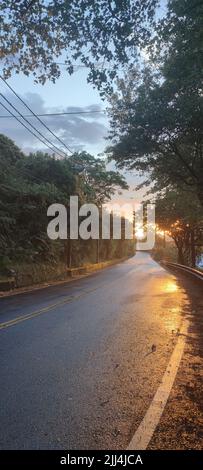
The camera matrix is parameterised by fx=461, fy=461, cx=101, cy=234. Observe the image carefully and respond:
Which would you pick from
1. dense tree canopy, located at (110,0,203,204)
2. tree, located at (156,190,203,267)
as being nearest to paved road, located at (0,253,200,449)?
dense tree canopy, located at (110,0,203,204)

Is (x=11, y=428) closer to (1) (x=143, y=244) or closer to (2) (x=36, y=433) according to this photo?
(2) (x=36, y=433)

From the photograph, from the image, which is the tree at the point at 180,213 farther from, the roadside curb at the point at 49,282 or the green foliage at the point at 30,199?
the roadside curb at the point at 49,282

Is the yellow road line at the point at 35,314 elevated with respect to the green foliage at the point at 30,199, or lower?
lower

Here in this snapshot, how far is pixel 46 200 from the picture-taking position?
30.5 m

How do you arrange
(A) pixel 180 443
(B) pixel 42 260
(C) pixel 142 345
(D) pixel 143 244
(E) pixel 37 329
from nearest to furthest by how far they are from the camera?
(A) pixel 180 443
(C) pixel 142 345
(E) pixel 37 329
(B) pixel 42 260
(D) pixel 143 244

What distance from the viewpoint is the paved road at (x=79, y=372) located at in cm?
439

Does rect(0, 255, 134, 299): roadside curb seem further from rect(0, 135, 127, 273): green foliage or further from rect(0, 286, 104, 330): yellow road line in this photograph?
rect(0, 286, 104, 330): yellow road line

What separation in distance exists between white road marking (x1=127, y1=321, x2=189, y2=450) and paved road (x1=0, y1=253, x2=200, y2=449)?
0.26 feet

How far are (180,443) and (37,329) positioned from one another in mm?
6298

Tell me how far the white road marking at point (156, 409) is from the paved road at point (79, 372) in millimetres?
79

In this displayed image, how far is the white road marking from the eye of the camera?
163 inches

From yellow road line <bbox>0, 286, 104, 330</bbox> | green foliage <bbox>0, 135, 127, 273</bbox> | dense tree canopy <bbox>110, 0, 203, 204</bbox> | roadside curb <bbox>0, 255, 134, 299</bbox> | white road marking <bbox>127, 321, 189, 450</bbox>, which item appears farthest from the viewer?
green foliage <bbox>0, 135, 127, 273</bbox>

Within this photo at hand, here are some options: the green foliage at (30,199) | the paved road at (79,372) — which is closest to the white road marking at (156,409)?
the paved road at (79,372)

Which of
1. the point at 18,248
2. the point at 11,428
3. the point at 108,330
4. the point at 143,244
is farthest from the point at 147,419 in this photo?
the point at 143,244
